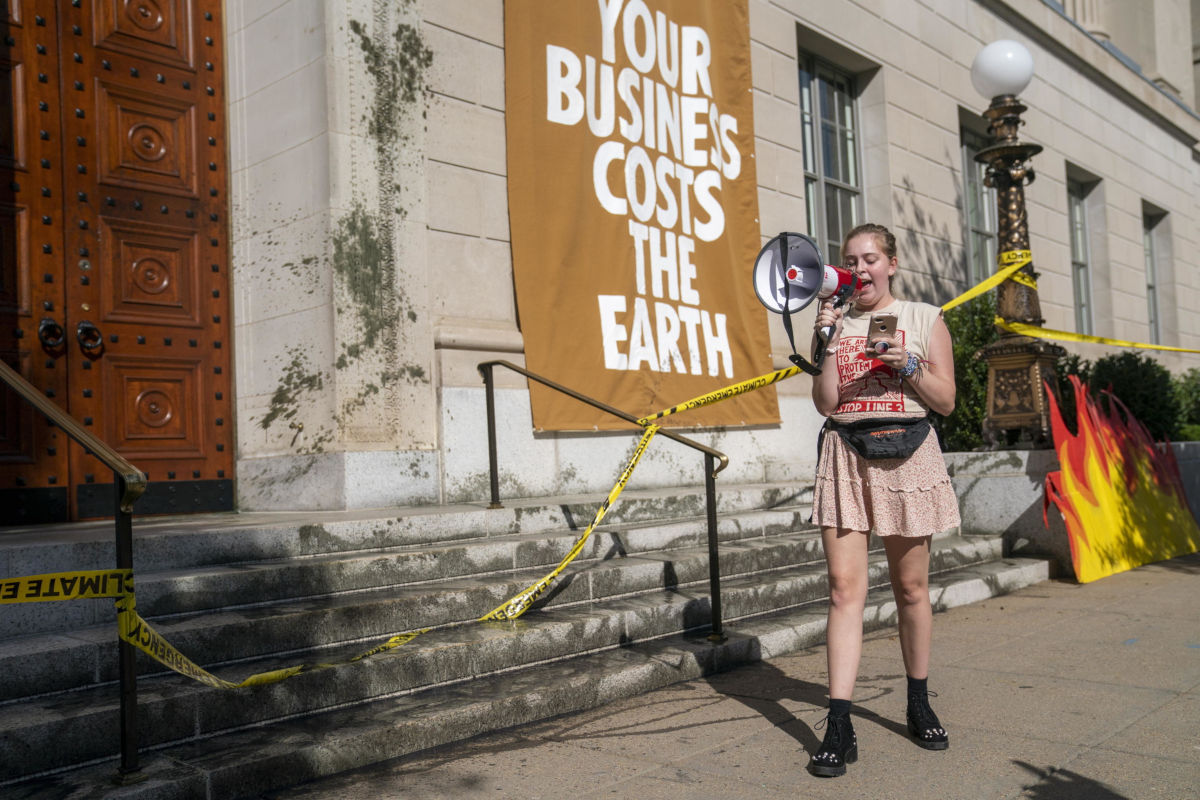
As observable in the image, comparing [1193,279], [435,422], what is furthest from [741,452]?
[1193,279]

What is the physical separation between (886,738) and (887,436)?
131 cm

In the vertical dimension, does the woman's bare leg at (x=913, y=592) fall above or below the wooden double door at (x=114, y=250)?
below

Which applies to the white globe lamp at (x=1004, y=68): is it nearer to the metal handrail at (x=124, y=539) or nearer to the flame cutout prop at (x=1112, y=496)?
the flame cutout prop at (x=1112, y=496)

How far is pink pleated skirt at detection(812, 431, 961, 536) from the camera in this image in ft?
12.9

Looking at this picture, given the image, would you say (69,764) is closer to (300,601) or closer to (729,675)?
(300,601)

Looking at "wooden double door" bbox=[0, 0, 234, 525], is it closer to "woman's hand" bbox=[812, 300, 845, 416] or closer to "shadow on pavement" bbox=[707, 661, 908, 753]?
"shadow on pavement" bbox=[707, 661, 908, 753]

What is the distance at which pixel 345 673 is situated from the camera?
14.3ft

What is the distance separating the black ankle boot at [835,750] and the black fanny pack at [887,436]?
1.03 meters

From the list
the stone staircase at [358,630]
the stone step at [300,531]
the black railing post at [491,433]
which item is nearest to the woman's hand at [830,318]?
the stone staircase at [358,630]

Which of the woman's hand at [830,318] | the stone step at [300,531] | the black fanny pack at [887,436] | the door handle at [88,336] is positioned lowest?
the stone step at [300,531]

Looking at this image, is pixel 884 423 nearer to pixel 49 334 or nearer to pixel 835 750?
pixel 835 750

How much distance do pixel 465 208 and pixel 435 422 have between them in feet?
5.71

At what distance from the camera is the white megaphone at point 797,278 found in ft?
12.9

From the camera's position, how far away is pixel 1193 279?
73.2 ft
